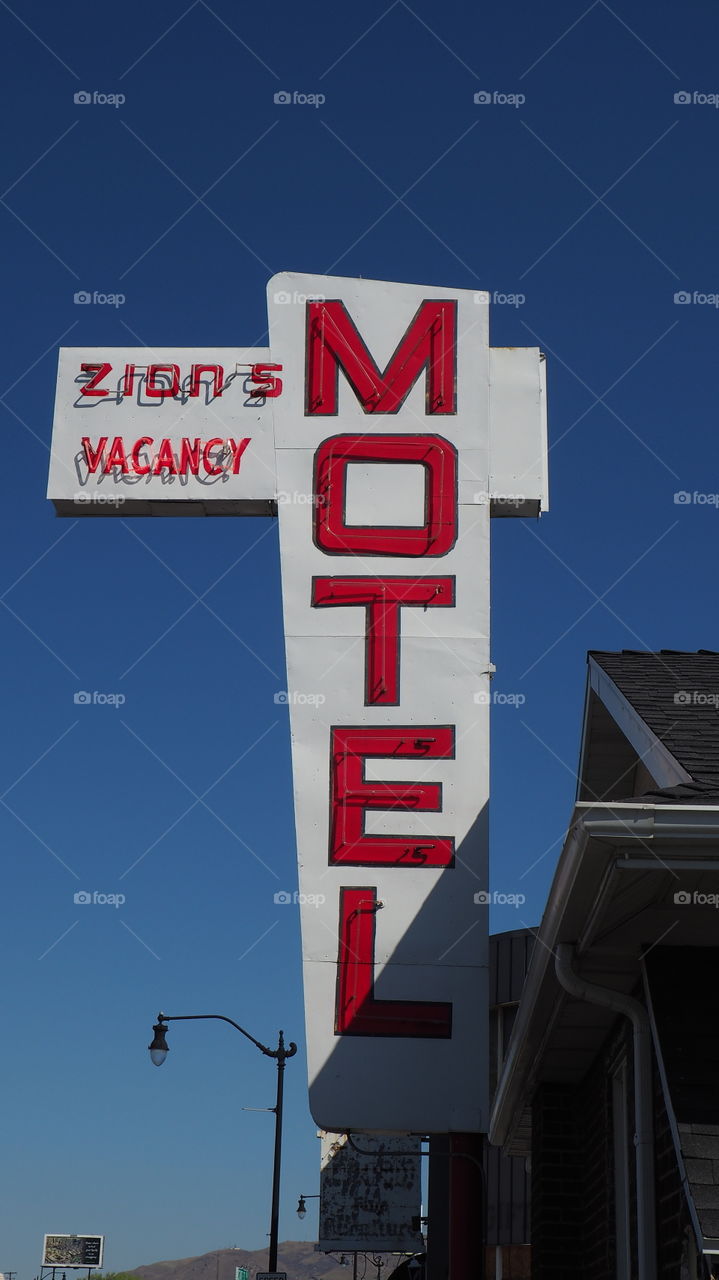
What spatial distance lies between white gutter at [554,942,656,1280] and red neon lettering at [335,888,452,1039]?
198 inches

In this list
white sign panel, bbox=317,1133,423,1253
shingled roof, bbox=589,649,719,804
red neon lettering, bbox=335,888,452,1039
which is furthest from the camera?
white sign panel, bbox=317,1133,423,1253

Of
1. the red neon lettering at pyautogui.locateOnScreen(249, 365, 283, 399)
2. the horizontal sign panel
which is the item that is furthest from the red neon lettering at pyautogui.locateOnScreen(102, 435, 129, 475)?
the horizontal sign panel

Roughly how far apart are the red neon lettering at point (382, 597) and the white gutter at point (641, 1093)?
20.8 feet

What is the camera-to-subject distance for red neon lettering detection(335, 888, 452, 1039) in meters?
12.5

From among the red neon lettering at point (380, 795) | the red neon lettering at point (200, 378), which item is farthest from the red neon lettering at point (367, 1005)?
the red neon lettering at point (200, 378)

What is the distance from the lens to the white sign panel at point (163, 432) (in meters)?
14.9

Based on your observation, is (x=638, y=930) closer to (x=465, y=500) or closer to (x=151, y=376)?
(x=465, y=500)

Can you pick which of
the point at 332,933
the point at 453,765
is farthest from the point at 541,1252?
the point at 453,765

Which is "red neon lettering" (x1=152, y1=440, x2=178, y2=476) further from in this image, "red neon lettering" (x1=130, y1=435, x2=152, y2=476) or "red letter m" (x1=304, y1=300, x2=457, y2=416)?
"red letter m" (x1=304, y1=300, x2=457, y2=416)

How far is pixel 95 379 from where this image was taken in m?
15.3

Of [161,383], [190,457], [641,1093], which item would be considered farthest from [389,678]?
[641,1093]

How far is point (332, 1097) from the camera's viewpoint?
1235 centimetres

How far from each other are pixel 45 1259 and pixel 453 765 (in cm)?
8875

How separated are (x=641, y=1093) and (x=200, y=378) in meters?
9.95
